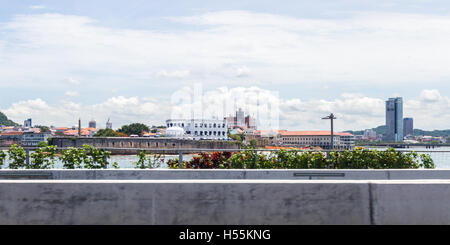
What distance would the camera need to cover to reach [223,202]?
6070mm

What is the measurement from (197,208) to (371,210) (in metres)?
2.07

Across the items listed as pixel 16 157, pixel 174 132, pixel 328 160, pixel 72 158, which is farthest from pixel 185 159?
pixel 174 132

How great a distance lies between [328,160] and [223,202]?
399 inches

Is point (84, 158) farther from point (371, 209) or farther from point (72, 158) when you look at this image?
point (371, 209)

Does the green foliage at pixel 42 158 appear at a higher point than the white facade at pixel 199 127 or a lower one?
lower

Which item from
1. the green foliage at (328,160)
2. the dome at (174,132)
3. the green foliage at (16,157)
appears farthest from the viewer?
the dome at (174,132)

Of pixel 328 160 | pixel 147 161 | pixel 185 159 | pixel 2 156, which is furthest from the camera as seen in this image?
pixel 185 159

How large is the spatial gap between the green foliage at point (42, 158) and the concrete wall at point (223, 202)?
30.8ft

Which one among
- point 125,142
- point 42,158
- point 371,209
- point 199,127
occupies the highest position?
point 199,127

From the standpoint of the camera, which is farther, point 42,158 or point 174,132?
point 174,132

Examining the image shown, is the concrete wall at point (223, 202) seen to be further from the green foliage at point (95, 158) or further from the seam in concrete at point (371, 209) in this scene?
the green foliage at point (95, 158)

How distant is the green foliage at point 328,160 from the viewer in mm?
15672

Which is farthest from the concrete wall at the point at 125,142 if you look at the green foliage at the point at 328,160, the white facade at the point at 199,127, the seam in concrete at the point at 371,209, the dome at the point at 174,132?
the seam in concrete at the point at 371,209
